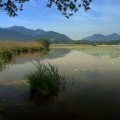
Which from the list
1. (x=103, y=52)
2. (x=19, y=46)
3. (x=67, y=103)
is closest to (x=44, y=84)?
(x=67, y=103)

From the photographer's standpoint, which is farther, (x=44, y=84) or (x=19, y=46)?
(x=19, y=46)

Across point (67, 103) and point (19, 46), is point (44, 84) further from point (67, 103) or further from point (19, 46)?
point (19, 46)

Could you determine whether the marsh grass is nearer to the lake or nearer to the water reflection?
the water reflection

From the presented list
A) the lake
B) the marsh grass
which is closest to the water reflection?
the marsh grass

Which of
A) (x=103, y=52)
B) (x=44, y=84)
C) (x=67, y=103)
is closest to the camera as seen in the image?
(x=67, y=103)

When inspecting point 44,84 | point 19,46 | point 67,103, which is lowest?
point 67,103

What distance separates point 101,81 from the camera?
13.3 meters

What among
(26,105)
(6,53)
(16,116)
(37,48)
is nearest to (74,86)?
(26,105)

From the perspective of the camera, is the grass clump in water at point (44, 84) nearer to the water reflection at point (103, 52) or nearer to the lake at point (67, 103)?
the lake at point (67, 103)

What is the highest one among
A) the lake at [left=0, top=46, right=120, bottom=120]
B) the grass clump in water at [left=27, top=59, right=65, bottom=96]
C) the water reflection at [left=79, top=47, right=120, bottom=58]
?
the grass clump in water at [left=27, top=59, right=65, bottom=96]

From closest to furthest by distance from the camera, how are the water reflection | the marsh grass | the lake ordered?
the lake, the water reflection, the marsh grass

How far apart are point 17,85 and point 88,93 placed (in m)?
3.58

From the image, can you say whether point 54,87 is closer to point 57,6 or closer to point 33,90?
point 33,90

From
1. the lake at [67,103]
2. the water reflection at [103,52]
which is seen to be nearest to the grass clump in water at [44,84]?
the lake at [67,103]
